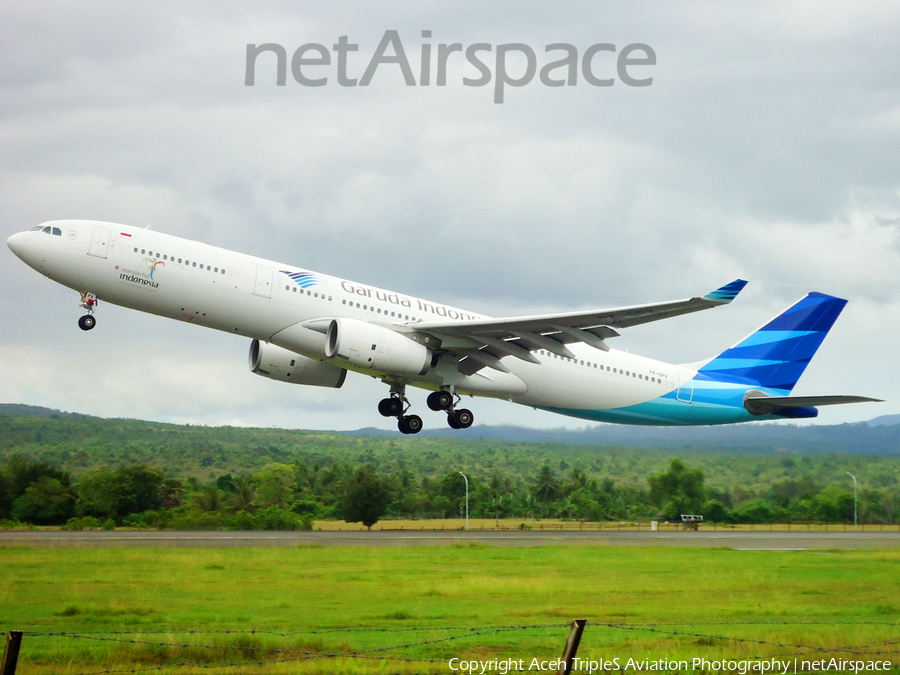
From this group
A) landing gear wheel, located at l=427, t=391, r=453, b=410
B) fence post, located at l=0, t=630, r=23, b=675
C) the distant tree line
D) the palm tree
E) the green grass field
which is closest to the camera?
fence post, located at l=0, t=630, r=23, b=675

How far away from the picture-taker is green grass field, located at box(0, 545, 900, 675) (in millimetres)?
14891

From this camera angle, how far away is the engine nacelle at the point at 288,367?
33.3 m

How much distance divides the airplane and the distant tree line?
42.6ft

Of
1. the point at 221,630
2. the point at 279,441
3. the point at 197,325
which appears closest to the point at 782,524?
the point at 197,325

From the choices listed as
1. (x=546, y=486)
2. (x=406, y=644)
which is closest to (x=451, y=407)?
(x=406, y=644)

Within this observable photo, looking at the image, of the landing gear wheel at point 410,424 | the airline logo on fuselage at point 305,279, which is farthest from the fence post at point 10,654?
the landing gear wheel at point 410,424

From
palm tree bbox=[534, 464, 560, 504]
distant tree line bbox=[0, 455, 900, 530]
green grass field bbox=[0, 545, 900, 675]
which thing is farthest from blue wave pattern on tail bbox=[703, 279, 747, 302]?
palm tree bbox=[534, 464, 560, 504]

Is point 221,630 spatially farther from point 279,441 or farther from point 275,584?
point 279,441

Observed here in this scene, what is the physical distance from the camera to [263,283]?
28.8 m

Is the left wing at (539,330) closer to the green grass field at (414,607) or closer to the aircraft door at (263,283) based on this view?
the aircraft door at (263,283)

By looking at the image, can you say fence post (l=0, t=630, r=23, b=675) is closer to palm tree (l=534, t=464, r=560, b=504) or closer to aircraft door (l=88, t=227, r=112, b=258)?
aircraft door (l=88, t=227, r=112, b=258)

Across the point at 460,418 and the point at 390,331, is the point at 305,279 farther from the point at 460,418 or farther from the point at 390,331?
the point at 460,418

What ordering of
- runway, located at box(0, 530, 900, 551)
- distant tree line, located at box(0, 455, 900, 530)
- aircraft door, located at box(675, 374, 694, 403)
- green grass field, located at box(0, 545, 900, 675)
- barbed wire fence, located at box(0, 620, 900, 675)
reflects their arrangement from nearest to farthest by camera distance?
barbed wire fence, located at box(0, 620, 900, 675), green grass field, located at box(0, 545, 900, 675), runway, located at box(0, 530, 900, 551), aircraft door, located at box(675, 374, 694, 403), distant tree line, located at box(0, 455, 900, 530)

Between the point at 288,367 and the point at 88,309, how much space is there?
744 cm
